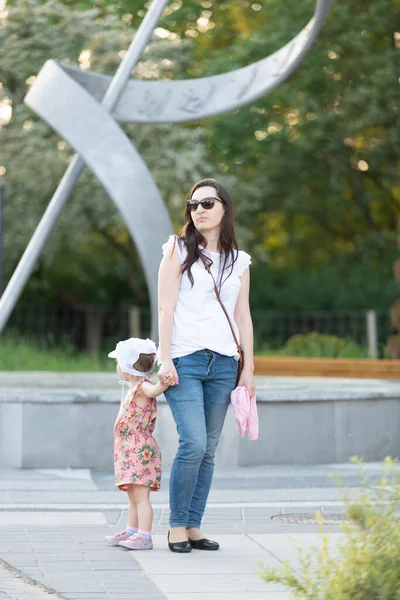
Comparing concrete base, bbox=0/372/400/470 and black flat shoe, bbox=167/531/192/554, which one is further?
concrete base, bbox=0/372/400/470

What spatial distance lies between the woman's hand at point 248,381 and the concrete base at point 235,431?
12.1ft

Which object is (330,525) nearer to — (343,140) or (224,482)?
(224,482)

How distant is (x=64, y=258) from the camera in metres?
29.1

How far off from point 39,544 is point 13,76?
1978 centimetres

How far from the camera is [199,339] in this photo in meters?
5.95

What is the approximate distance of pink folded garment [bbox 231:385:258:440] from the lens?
597cm

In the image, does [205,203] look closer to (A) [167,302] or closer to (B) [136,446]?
(A) [167,302]

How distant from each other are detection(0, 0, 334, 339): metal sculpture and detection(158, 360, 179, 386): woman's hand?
16.9ft

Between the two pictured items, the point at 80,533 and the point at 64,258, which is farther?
the point at 64,258

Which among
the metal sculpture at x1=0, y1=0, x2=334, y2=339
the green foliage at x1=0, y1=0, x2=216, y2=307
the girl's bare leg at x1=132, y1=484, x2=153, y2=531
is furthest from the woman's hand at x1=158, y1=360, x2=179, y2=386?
the green foliage at x1=0, y1=0, x2=216, y2=307

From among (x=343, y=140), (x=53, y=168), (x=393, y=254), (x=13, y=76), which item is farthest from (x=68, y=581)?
(x=393, y=254)

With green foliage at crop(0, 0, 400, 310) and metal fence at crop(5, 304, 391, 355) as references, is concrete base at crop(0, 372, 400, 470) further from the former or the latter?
metal fence at crop(5, 304, 391, 355)

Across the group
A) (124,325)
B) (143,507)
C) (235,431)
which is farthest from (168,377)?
(124,325)

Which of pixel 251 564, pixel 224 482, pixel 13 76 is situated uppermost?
pixel 13 76
